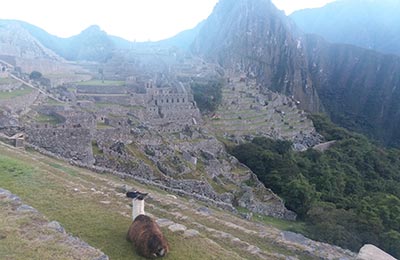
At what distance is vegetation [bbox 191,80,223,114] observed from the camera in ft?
163

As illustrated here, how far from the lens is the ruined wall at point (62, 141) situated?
784 inches

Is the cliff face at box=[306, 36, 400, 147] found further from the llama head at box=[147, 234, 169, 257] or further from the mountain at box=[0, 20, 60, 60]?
the llama head at box=[147, 234, 169, 257]

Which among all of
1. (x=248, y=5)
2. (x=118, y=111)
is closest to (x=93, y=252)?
(x=118, y=111)

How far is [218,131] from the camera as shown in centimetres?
4331

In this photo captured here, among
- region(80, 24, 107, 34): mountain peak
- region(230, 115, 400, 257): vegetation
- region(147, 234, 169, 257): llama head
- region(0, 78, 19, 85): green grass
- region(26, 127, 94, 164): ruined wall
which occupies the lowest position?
region(230, 115, 400, 257): vegetation

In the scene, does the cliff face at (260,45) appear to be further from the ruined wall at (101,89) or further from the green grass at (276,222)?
the green grass at (276,222)

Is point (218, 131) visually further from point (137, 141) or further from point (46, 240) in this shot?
point (46, 240)

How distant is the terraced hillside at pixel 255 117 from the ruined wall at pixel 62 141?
77.7 feet

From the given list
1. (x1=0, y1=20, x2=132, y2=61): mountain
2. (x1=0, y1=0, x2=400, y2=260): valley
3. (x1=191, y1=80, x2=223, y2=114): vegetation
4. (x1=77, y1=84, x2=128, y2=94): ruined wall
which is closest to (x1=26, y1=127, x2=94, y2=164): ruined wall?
(x1=0, y1=0, x2=400, y2=260): valley

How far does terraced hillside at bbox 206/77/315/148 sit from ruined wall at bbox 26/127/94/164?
2367 centimetres

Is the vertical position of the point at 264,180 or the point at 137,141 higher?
the point at 137,141

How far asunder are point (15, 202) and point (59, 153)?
10650 mm

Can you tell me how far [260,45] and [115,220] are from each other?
16218cm

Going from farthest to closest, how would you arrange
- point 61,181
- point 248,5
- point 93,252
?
point 248,5, point 61,181, point 93,252
